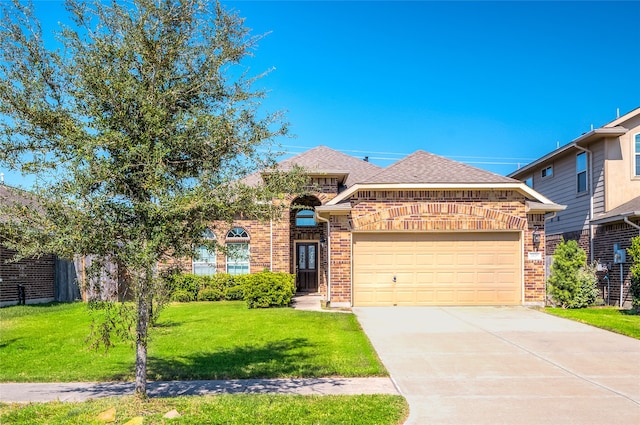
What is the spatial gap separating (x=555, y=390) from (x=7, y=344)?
9452 millimetres

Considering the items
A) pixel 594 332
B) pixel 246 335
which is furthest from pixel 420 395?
pixel 594 332

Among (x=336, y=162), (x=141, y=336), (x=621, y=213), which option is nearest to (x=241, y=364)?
(x=141, y=336)

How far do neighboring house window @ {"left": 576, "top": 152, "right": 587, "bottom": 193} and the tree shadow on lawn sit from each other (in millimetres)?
13706

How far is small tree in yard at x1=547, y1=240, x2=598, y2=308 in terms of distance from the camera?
646 inches

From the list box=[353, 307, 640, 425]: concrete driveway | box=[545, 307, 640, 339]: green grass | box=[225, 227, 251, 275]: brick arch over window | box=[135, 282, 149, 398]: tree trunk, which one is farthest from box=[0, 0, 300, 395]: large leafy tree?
box=[225, 227, 251, 275]: brick arch over window

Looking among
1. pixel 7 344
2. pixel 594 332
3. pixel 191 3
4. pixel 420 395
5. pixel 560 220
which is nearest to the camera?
pixel 191 3

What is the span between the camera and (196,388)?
7.35 m

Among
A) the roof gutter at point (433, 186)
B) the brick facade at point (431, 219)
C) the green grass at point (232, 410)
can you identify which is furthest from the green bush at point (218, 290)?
the green grass at point (232, 410)

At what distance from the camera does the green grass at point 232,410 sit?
19.2 ft

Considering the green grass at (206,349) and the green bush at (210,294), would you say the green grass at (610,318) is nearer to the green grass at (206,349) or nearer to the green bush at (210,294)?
the green grass at (206,349)

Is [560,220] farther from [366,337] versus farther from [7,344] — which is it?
[7,344]

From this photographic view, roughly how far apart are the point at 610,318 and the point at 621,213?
4.30m

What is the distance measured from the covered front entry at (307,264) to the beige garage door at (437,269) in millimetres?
7034

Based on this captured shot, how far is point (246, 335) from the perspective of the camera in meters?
11.2
